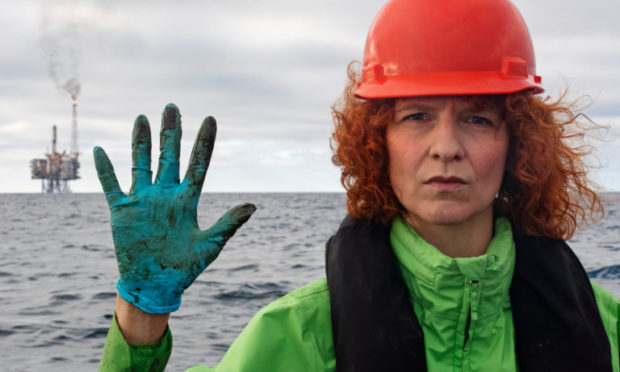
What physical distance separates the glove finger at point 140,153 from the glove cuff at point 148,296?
299 mm

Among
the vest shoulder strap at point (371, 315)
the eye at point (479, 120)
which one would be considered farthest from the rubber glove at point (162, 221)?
the eye at point (479, 120)

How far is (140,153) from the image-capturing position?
2.08 m

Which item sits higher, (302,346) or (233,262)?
(302,346)

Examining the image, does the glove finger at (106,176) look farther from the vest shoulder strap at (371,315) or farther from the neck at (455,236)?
the neck at (455,236)

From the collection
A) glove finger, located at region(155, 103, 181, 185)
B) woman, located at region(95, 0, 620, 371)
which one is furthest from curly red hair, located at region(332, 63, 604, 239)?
glove finger, located at region(155, 103, 181, 185)

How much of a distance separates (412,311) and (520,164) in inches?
29.9

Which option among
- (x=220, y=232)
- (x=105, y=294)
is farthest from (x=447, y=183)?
(x=105, y=294)

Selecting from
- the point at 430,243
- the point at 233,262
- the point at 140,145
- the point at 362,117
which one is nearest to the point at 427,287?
the point at 430,243

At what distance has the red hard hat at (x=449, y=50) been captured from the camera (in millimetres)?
2311

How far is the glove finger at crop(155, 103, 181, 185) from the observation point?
2096 millimetres

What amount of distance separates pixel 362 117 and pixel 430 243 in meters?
0.55

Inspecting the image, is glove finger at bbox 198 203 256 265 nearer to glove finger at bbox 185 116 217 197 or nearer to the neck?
glove finger at bbox 185 116 217 197

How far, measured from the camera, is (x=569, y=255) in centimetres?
259

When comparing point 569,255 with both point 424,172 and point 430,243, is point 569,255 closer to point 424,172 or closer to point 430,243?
point 430,243
